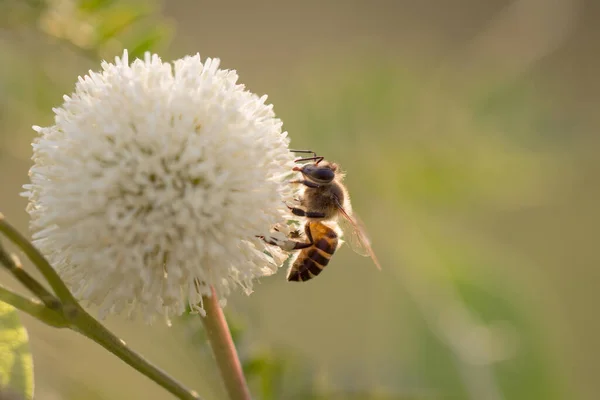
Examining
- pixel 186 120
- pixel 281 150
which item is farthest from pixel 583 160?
pixel 186 120

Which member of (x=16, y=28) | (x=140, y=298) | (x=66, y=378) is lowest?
(x=66, y=378)

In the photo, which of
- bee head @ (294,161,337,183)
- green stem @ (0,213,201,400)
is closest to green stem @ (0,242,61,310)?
green stem @ (0,213,201,400)

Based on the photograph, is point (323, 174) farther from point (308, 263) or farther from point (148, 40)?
point (148, 40)

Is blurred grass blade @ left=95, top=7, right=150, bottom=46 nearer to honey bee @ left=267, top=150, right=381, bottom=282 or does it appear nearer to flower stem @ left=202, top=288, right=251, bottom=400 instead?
honey bee @ left=267, top=150, right=381, bottom=282

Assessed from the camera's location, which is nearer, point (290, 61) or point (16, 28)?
point (16, 28)

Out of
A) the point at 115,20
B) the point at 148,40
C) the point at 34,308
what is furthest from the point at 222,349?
the point at 115,20

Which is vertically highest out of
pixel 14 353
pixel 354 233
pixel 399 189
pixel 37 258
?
pixel 37 258

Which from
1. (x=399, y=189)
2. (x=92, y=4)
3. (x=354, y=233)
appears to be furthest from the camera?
(x=399, y=189)

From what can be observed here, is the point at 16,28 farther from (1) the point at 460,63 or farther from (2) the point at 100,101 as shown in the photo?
(1) the point at 460,63
